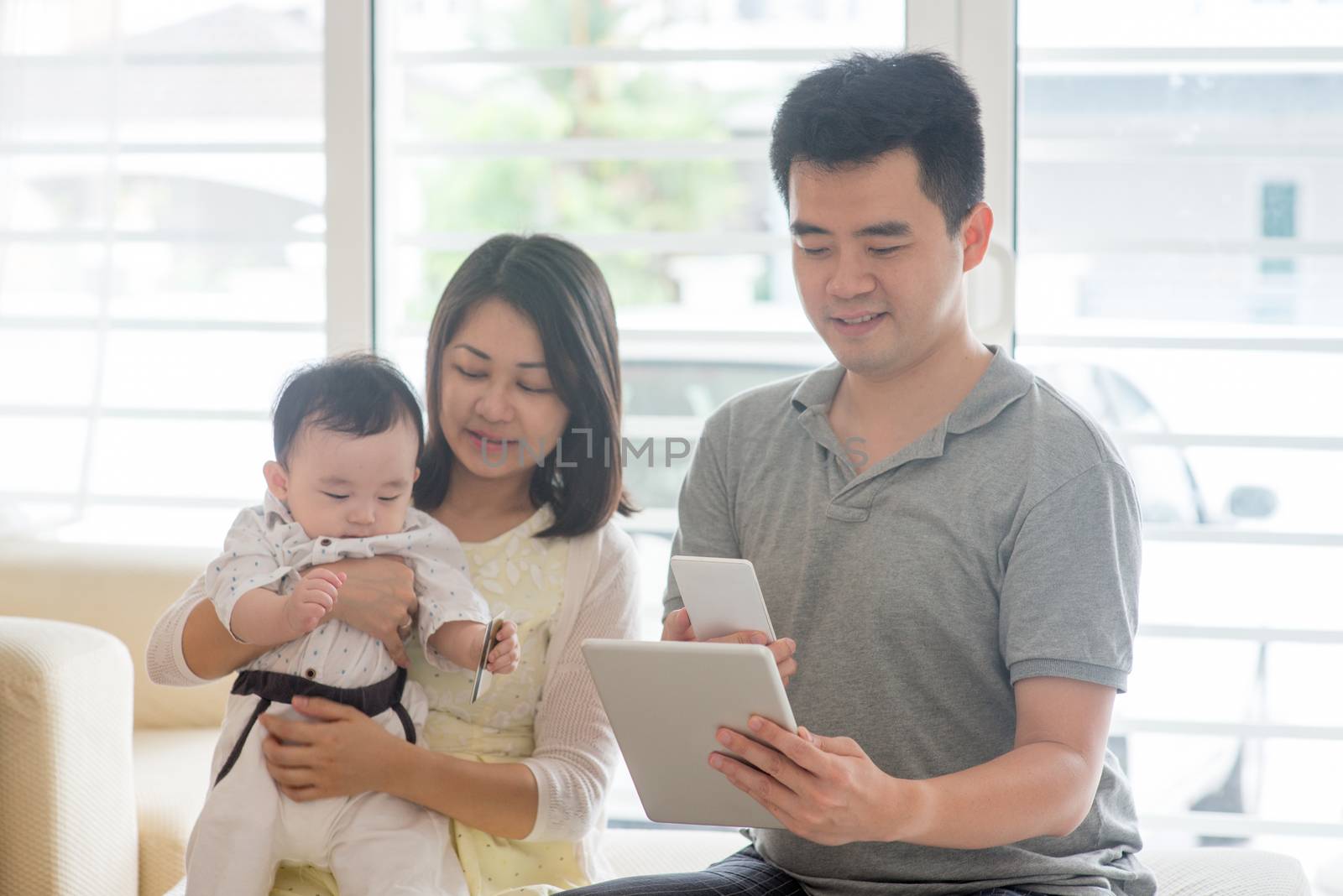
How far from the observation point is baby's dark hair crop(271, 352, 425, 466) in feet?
4.93

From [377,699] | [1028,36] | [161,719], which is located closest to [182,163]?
[161,719]

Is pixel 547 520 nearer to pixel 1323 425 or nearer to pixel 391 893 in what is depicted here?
pixel 391 893

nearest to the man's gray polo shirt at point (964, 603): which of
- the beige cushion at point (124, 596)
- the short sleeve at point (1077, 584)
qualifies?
the short sleeve at point (1077, 584)

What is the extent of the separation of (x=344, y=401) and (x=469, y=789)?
49cm

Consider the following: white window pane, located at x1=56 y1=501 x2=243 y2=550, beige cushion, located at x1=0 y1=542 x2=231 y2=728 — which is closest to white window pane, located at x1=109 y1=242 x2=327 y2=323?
white window pane, located at x1=56 y1=501 x2=243 y2=550

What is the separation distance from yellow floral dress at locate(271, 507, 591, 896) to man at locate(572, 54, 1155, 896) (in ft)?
0.58

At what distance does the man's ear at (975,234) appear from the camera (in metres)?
1.45

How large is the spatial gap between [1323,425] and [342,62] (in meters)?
1.94

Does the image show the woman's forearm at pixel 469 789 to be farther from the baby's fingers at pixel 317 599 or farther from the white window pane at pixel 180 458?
the white window pane at pixel 180 458

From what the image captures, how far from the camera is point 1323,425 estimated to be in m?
2.23

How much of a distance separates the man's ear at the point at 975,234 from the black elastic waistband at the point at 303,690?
0.87 meters

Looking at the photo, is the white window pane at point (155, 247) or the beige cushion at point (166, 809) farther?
the white window pane at point (155, 247)

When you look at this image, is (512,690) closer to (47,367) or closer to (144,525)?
(144,525)

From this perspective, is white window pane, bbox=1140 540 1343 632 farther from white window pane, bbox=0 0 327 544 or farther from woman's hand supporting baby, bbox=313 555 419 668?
white window pane, bbox=0 0 327 544
